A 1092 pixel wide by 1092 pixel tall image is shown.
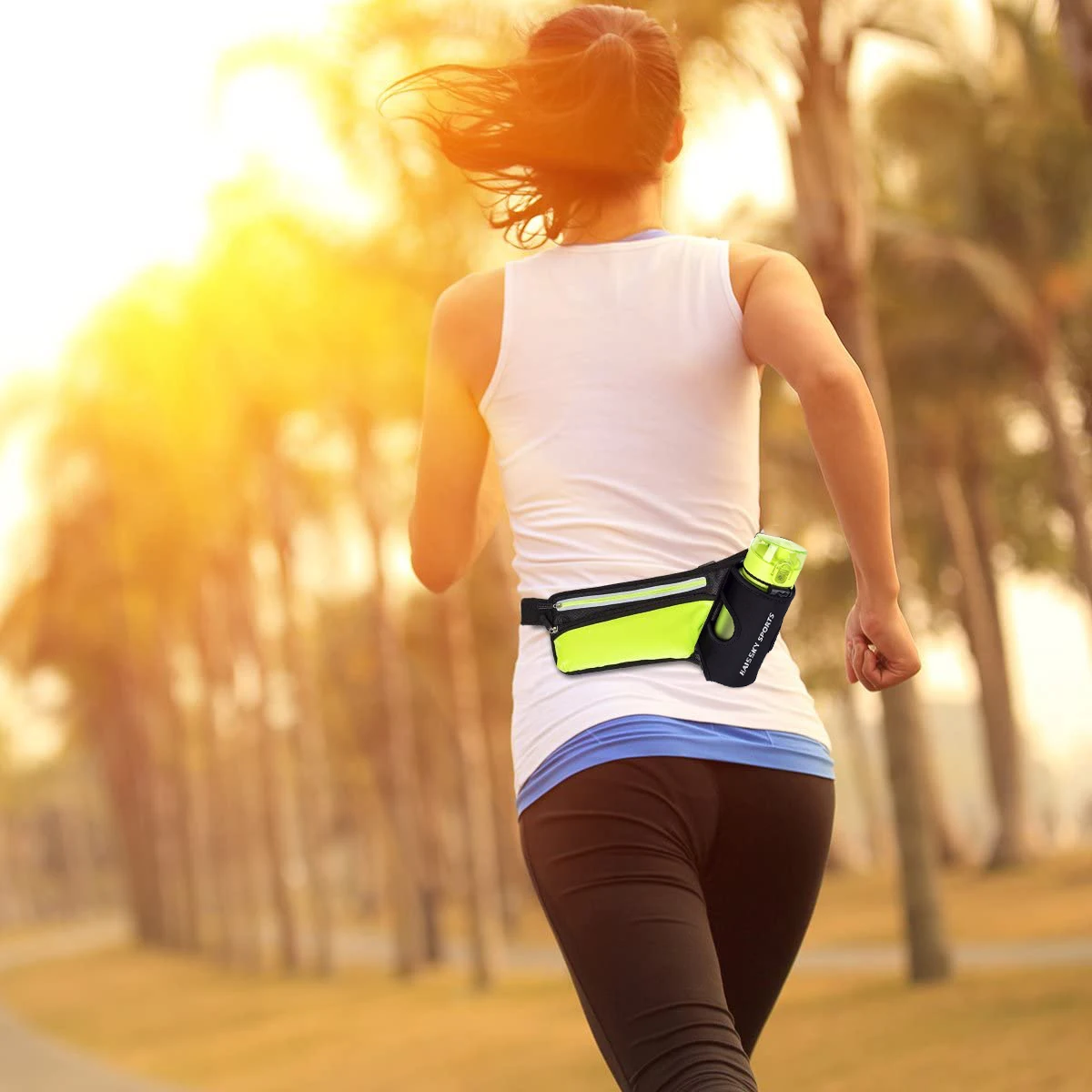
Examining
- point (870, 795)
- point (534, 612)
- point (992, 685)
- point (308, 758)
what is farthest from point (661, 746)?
point (870, 795)

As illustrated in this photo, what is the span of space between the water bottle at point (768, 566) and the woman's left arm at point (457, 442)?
44cm

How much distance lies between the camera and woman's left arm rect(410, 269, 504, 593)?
2.40m

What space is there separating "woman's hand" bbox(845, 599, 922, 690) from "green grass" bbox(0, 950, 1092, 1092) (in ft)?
22.8

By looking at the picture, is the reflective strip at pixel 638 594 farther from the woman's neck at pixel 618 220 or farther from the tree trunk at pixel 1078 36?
the tree trunk at pixel 1078 36

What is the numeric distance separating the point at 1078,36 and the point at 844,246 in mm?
5588

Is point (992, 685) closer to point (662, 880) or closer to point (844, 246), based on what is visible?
point (844, 246)

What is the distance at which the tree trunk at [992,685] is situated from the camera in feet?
90.6

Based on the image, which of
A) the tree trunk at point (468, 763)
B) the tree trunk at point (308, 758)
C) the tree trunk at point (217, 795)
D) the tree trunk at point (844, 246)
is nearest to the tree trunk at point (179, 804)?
the tree trunk at point (217, 795)

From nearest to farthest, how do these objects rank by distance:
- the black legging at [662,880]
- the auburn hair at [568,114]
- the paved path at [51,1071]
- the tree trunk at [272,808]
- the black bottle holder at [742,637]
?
the black legging at [662,880] < the black bottle holder at [742,637] < the auburn hair at [568,114] < the paved path at [51,1071] < the tree trunk at [272,808]

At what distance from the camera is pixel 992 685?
2845 cm

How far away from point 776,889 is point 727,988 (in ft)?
0.55

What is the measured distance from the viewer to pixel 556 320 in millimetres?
2342

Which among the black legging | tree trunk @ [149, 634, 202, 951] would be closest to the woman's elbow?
the black legging

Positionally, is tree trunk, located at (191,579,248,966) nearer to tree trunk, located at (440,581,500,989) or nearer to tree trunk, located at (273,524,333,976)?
tree trunk, located at (273,524,333,976)
